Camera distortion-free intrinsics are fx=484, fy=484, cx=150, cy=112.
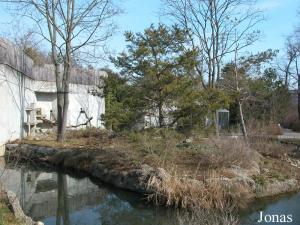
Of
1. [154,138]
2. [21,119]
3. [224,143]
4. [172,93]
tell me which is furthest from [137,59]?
[21,119]

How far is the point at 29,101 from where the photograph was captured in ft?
72.2

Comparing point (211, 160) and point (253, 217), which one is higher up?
point (211, 160)

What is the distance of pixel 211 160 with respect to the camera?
13.2 metres

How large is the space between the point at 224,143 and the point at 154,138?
2080mm

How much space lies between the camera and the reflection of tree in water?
10544 mm

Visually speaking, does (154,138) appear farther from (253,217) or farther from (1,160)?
(1,160)

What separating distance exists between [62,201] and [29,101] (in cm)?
1068

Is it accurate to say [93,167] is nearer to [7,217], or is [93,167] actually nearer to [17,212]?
[17,212]

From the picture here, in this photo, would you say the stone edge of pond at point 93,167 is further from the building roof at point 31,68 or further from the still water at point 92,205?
the building roof at point 31,68

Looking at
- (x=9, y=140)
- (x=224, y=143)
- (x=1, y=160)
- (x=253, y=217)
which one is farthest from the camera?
(x=9, y=140)

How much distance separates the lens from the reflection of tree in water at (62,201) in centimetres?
1054

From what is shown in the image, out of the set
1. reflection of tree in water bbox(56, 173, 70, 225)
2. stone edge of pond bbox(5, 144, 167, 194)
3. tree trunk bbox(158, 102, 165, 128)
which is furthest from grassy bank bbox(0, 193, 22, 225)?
tree trunk bbox(158, 102, 165, 128)

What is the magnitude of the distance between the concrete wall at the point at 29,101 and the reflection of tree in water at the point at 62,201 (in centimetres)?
310

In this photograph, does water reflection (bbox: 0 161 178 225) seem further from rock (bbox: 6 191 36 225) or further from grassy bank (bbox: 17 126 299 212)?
rock (bbox: 6 191 36 225)
